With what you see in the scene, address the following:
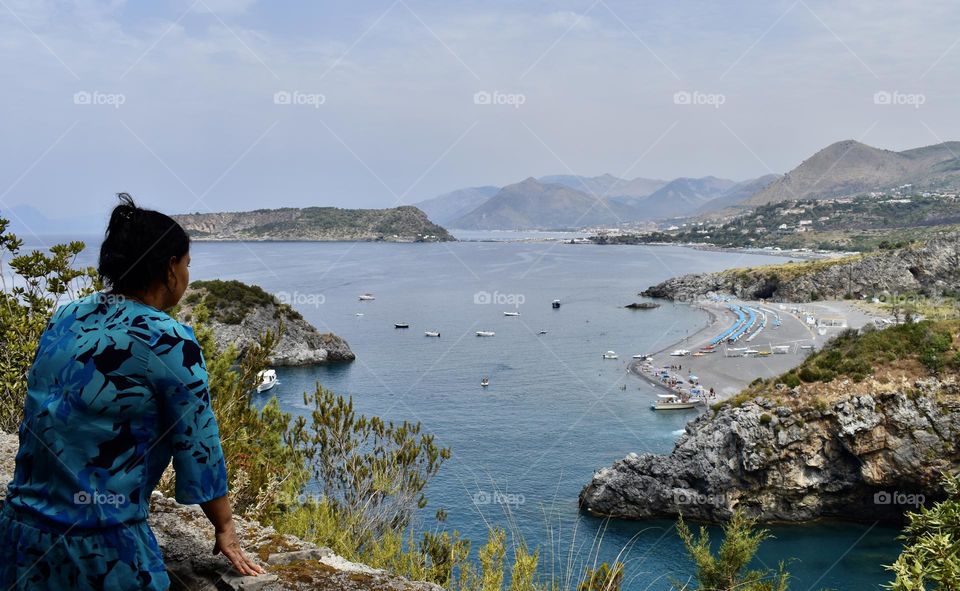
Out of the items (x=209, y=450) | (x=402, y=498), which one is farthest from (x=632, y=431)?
(x=209, y=450)

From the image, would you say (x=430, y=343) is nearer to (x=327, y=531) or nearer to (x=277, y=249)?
(x=327, y=531)

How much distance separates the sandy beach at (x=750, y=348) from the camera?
4791 cm

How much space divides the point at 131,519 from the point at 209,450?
0.29 metres

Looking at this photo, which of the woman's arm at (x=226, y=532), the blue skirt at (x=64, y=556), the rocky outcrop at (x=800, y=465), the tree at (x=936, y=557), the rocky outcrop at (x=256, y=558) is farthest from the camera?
the rocky outcrop at (x=800, y=465)

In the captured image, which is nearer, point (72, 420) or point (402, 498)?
point (72, 420)

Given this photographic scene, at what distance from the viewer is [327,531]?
676cm

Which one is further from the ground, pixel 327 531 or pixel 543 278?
pixel 543 278

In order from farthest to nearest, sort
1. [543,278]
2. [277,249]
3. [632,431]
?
[277,249] → [543,278] → [632,431]

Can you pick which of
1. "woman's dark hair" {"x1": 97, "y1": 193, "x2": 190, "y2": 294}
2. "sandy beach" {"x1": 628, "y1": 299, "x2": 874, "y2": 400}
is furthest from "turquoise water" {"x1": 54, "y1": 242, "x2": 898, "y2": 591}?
"woman's dark hair" {"x1": 97, "y1": 193, "x2": 190, "y2": 294}

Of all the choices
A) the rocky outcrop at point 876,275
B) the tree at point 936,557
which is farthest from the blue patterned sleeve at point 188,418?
the rocky outcrop at point 876,275

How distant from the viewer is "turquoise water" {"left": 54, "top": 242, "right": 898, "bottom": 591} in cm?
2358

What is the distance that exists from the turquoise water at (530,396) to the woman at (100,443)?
286 centimetres

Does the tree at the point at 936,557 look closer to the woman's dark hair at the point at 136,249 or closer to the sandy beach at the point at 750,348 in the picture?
the woman's dark hair at the point at 136,249

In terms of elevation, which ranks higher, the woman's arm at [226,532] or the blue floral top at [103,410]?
the blue floral top at [103,410]
